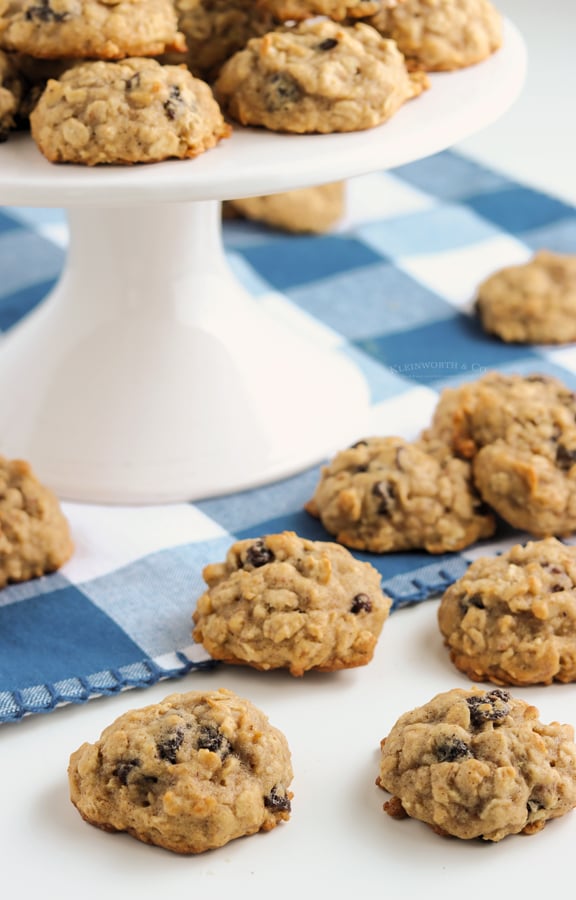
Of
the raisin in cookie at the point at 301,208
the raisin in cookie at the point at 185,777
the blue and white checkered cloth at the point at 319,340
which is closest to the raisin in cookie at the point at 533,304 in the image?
the blue and white checkered cloth at the point at 319,340

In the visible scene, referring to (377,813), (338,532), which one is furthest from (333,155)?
(377,813)

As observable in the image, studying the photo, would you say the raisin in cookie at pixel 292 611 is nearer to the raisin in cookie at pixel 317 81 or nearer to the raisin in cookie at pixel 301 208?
the raisin in cookie at pixel 317 81

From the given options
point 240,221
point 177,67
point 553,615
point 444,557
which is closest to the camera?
point 553,615

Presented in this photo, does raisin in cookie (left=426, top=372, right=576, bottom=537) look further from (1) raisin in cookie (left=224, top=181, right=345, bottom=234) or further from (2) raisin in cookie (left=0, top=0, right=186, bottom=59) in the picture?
(1) raisin in cookie (left=224, top=181, right=345, bottom=234)

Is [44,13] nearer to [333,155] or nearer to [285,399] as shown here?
[333,155]

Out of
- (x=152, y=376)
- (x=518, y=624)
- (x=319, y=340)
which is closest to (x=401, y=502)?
(x=518, y=624)

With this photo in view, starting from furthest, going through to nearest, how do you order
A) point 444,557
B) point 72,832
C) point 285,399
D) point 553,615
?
1. point 285,399
2. point 444,557
3. point 553,615
4. point 72,832

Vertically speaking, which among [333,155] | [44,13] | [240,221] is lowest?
[240,221]
